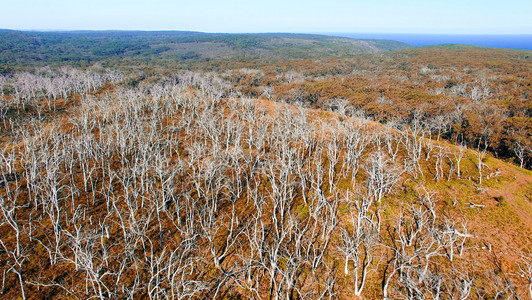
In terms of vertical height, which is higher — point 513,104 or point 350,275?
point 513,104

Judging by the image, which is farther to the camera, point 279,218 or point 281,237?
point 279,218

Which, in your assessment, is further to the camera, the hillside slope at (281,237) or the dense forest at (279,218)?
the dense forest at (279,218)

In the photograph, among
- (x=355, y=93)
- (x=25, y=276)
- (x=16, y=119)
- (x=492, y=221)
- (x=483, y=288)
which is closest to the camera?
(x=483, y=288)

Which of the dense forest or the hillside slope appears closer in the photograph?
the hillside slope

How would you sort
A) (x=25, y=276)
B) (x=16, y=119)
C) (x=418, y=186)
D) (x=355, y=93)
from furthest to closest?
(x=355, y=93) → (x=16, y=119) → (x=418, y=186) → (x=25, y=276)

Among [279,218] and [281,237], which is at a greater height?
[281,237]

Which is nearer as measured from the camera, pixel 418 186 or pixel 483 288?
pixel 483 288

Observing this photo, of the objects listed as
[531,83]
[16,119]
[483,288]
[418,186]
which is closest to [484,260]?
[483,288]

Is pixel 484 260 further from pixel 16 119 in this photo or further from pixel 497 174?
pixel 16 119

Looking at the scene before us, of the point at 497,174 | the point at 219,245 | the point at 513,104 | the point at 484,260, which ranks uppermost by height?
the point at 513,104
